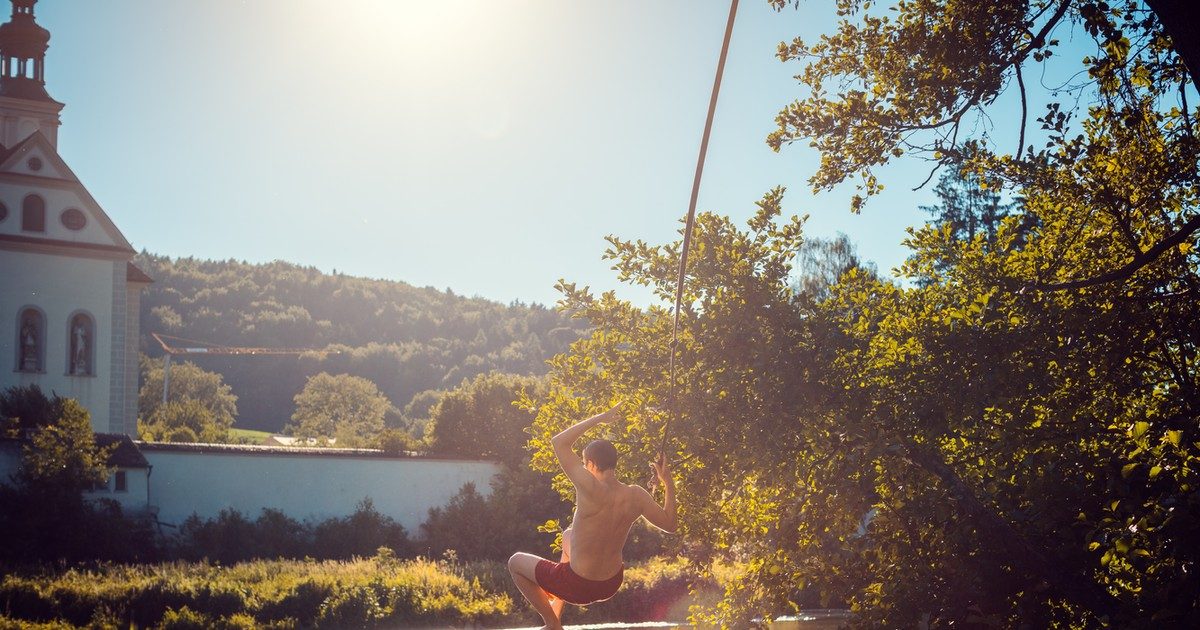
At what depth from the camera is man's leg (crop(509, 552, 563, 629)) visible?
23.9 ft

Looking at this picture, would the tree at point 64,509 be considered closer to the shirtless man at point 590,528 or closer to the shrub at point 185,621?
the shrub at point 185,621

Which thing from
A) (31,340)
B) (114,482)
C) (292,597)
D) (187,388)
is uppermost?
(31,340)

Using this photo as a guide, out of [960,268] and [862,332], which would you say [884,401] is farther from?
[960,268]

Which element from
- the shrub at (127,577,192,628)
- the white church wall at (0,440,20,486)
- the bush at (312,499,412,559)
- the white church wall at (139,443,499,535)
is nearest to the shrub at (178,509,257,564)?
the white church wall at (139,443,499,535)

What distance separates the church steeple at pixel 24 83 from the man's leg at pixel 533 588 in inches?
1929

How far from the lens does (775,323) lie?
10383 mm

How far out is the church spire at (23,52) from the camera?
48031 millimetres

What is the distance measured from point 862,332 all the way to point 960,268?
1302mm

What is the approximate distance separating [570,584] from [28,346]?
41011 millimetres

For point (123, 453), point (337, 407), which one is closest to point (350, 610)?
point (123, 453)

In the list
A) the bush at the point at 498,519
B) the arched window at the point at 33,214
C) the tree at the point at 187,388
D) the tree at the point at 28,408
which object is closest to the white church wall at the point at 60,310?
the arched window at the point at 33,214

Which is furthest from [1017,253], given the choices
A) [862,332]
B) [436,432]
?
[436,432]

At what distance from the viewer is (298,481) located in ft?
109

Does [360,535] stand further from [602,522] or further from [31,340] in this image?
[602,522]
